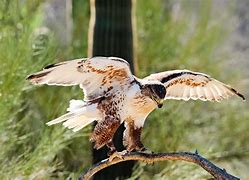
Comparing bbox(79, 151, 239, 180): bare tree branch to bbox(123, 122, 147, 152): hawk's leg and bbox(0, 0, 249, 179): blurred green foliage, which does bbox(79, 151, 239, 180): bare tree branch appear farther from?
bbox(0, 0, 249, 179): blurred green foliage

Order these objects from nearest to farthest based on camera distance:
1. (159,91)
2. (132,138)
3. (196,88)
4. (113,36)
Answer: (159,91) → (132,138) → (196,88) → (113,36)

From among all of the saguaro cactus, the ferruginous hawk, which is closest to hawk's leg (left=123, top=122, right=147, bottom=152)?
the ferruginous hawk

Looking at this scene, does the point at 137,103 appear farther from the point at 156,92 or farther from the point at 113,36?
the point at 113,36

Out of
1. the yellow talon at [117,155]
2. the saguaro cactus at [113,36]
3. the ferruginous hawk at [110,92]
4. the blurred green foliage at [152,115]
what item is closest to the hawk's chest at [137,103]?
the ferruginous hawk at [110,92]

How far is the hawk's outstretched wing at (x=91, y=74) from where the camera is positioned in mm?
2045

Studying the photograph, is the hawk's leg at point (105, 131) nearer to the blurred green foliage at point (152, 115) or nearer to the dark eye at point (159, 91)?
the dark eye at point (159, 91)

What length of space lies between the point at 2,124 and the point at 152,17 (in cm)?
230

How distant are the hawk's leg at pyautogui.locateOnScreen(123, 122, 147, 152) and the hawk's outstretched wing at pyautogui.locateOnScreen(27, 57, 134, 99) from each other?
0.37ft

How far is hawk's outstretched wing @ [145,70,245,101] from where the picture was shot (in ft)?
7.21

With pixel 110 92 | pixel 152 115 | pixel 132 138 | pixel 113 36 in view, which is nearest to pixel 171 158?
pixel 132 138

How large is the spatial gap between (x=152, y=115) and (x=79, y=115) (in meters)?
2.62

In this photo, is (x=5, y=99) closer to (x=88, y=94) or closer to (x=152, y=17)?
(x=88, y=94)

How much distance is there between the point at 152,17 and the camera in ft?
17.8

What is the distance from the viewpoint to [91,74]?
2.11 m
